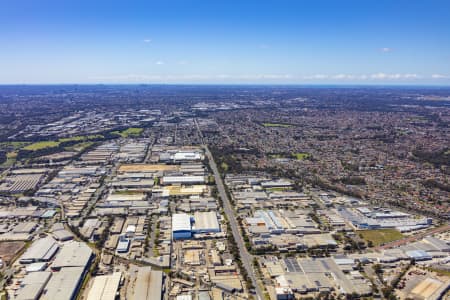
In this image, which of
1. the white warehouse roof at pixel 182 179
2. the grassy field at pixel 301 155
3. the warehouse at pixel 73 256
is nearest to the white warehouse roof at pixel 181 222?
the warehouse at pixel 73 256

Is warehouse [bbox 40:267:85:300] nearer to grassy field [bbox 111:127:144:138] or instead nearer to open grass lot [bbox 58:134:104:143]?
open grass lot [bbox 58:134:104:143]

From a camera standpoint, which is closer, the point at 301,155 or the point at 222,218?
the point at 222,218

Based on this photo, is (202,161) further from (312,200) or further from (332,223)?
(332,223)

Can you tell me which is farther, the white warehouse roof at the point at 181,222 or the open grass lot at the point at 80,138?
the open grass lot at the point at 80,138

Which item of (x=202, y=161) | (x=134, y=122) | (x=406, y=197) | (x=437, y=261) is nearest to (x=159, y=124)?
(x=134, y=122)

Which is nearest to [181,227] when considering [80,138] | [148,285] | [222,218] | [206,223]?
[206,223]

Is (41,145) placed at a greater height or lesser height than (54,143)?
lesser

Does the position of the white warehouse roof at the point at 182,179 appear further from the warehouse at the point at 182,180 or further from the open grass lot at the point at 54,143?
the open grass lot at the point at 54,143

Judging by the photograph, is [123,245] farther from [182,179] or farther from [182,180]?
[182,179]
